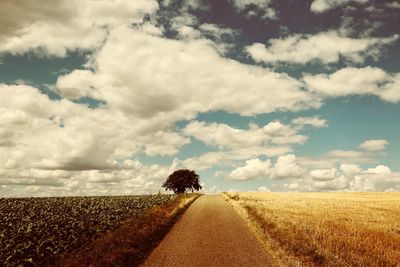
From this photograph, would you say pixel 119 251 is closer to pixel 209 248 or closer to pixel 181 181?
pixel 209 248

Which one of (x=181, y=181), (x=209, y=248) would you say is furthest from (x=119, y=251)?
(x=181, y=181)

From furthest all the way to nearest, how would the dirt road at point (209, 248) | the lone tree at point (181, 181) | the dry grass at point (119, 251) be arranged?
1. the lone tree at point (181, 181)
2. the dirt road at point (209, 248)
3. the dry grass at point (119, 251)

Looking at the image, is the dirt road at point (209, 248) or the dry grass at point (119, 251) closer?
the dry grass at point (119, 251)

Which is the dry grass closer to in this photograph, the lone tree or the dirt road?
the dirt road

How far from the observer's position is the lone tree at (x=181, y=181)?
12294 cm

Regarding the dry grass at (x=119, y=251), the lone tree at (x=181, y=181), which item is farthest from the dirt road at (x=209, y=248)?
the lone tree at (x=181, y=181)

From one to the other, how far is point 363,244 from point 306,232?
2999 millimetres

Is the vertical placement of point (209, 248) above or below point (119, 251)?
below

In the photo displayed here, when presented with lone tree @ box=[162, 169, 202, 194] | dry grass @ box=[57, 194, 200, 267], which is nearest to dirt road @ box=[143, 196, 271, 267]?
dry grass @ box=[57, 194, 200, 267]

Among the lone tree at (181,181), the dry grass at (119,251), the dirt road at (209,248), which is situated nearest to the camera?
the dry grass at (119,251)

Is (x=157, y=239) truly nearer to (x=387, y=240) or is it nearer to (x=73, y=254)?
(x=73, y=254)

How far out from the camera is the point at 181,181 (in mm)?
122875

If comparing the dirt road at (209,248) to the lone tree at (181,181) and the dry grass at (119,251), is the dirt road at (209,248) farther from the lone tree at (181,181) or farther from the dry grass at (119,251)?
the lone tree at (181,181)

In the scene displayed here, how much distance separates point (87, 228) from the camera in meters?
20.8
